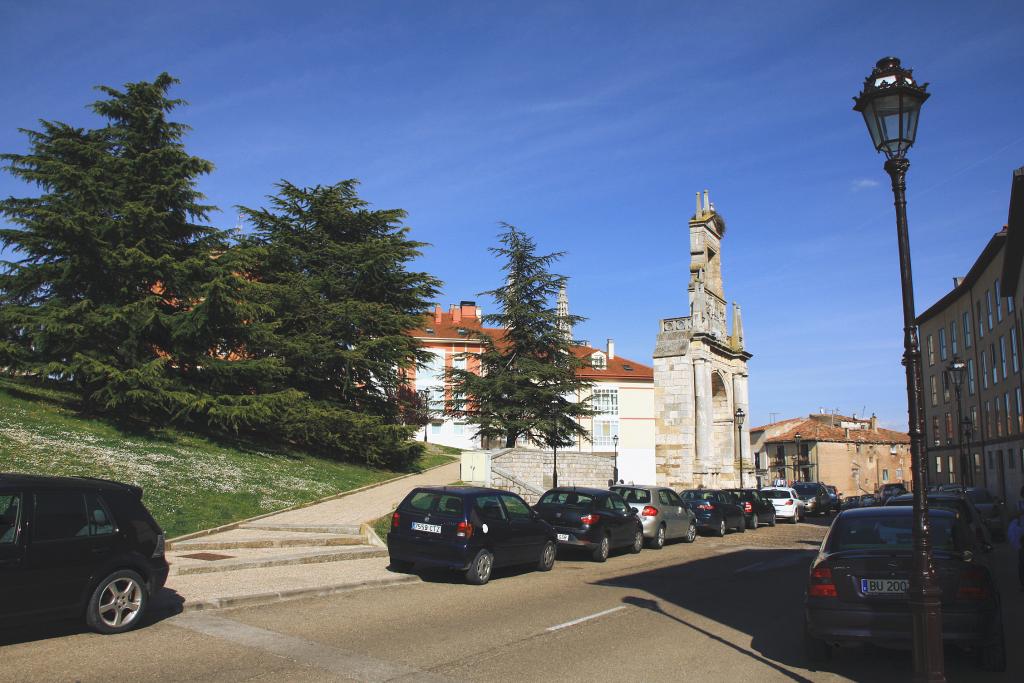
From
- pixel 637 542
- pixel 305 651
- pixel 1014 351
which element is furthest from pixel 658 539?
pixel 1014 351

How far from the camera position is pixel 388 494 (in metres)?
24.0

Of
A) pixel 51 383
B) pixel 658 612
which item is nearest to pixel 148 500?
pixel 51 383

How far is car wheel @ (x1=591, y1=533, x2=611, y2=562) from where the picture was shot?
651 inches

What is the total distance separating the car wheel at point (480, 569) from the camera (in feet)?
41.1

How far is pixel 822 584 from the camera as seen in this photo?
7219 mm

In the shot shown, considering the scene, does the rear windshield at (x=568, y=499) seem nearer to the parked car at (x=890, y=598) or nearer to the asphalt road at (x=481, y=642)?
the asphalt road at (x=481, y=642)

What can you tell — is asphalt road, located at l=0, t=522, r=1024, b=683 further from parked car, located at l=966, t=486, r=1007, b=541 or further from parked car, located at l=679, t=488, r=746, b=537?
parked car, located at l=966, t=486, r=1007, b=541

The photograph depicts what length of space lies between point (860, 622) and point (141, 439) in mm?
20482

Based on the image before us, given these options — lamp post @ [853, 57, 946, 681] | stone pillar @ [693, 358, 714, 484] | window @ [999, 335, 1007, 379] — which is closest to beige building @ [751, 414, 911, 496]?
window @ [999, 335, 1007, 379]

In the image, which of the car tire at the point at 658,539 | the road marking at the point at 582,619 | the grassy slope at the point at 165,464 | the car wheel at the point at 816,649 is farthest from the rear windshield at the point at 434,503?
the car tire at the point at 658,539

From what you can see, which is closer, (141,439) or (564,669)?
(564,669)

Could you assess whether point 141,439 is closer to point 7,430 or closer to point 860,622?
point 7,430

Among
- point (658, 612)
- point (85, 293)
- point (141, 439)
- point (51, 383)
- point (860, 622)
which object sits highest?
point (85, 293)

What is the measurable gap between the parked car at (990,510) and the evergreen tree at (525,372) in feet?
48.7
